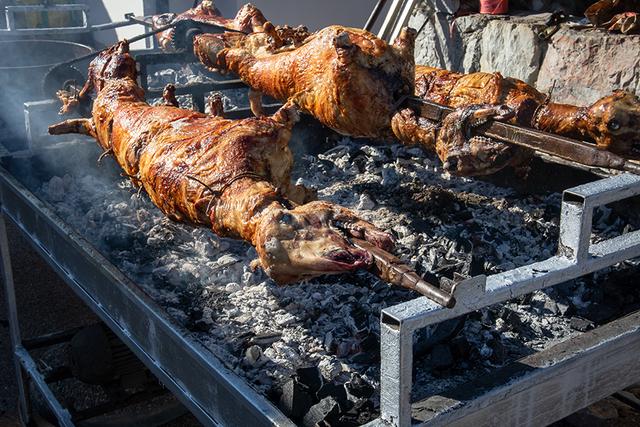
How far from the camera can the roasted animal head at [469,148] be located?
310cm

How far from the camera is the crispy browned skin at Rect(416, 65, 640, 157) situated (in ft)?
9.55

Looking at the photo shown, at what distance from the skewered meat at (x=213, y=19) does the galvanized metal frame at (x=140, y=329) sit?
103 inches

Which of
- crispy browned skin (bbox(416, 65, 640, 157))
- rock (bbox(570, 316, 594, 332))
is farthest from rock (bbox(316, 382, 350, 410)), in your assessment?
crispy browned skin (bbox(416, 65, 640, 157))

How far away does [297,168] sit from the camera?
14.9 feet

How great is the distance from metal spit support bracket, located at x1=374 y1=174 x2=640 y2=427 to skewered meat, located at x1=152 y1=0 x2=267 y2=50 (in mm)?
4044

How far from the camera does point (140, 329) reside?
2502 mm

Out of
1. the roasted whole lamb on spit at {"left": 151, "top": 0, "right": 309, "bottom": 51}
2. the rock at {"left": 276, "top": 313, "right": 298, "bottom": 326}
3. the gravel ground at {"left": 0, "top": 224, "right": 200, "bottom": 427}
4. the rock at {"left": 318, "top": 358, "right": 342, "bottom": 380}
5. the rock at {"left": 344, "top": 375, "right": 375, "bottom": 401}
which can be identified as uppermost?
the roasted whole lamb on spit at {"left": 151, "top": 0, "right": 309, "bottom": 51}

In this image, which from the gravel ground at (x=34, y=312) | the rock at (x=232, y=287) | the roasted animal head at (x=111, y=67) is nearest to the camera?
the rock at (x=232, y=287)

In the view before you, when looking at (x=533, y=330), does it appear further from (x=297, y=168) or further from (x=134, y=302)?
(x=297, y=168)

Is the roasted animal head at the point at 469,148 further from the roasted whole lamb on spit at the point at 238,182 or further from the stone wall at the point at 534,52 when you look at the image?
the stone wall at the point at 534,52

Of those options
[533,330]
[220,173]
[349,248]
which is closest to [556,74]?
[533,330]

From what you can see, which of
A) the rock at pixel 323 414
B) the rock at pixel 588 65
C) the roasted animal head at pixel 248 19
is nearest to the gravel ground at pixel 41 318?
the rock at pixel 588 65

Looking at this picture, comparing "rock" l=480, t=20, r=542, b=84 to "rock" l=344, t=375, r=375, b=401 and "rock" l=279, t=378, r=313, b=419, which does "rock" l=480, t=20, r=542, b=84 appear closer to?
"rock" l=344, t=375, r=375, b=401

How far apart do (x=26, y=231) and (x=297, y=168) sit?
1711mm
